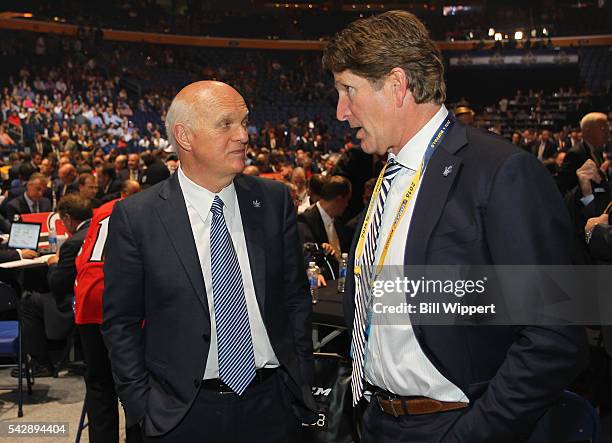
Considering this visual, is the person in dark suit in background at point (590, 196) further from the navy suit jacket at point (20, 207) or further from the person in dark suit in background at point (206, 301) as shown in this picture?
the navy suit jacket at point (20, 207)

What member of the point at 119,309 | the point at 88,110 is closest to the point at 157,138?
the point at 88,110

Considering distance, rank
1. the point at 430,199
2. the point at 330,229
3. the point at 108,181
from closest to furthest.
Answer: the point at 430,199 → the point at 330,229 → the point at 108,181

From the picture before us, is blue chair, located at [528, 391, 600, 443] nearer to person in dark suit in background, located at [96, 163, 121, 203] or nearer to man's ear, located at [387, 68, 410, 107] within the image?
man's ear, located at [387, 68, 410, 107]

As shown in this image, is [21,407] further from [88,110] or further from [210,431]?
[88,110]

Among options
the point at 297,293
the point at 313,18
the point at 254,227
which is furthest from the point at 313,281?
the point at 313,18

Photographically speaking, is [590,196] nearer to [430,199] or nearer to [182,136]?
[182,136]

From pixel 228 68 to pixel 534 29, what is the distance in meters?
12.6

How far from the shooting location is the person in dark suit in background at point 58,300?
4809 mm

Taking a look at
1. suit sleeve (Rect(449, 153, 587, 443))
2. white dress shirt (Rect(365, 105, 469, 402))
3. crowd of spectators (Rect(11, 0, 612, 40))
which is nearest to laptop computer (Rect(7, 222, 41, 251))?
white dress shirt (Rect(365, 105, 469, 402))

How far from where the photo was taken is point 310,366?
240 cm

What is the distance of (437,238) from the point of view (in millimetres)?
1510

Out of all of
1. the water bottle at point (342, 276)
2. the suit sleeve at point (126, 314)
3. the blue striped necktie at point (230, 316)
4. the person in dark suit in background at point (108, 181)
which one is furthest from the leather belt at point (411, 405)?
the person in dark suit in background at point (108, 181)

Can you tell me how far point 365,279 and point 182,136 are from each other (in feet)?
2.97

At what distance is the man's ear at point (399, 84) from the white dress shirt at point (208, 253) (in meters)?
0.88
